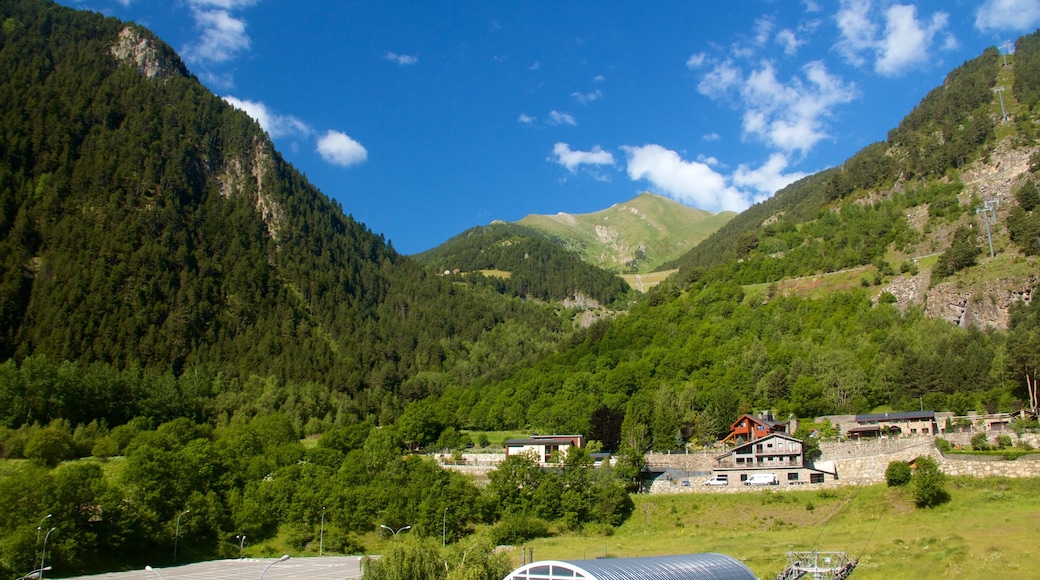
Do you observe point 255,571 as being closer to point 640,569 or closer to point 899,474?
point 640,569

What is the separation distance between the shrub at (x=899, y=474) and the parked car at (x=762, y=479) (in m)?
12.4

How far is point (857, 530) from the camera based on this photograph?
5572 centimetres

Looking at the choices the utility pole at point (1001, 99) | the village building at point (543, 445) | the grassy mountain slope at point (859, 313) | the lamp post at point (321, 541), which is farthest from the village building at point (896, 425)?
the utility pole at point (1001, 99)

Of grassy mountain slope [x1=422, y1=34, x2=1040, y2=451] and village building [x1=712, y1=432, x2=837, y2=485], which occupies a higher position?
grassy mountain slope [x1=422, y1=34, x2=1040, y2=451]

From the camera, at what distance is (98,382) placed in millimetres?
122000

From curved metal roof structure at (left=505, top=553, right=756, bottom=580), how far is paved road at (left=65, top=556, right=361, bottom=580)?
26534mm

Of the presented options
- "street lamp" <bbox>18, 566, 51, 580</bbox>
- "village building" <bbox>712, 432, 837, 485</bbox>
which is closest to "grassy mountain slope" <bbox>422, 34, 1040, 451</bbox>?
"village building" <bbox>712, 432, 837, 485</bbox>

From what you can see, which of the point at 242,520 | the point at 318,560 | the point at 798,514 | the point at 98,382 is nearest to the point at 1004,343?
the point at 798,514

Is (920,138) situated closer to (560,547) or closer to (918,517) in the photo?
(918,517)

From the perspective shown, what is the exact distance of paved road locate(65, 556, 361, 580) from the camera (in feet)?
184

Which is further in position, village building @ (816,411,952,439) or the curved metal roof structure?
village building @ (816,411,952,439)

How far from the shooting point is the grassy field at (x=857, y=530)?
40.6m

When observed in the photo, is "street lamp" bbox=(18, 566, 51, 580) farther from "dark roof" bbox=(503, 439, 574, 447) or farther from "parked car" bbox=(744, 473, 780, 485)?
"parked car" bbox=(744, 473, 780, 485)

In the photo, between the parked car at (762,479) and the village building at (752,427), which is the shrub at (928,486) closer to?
the parked car at (762,479)
